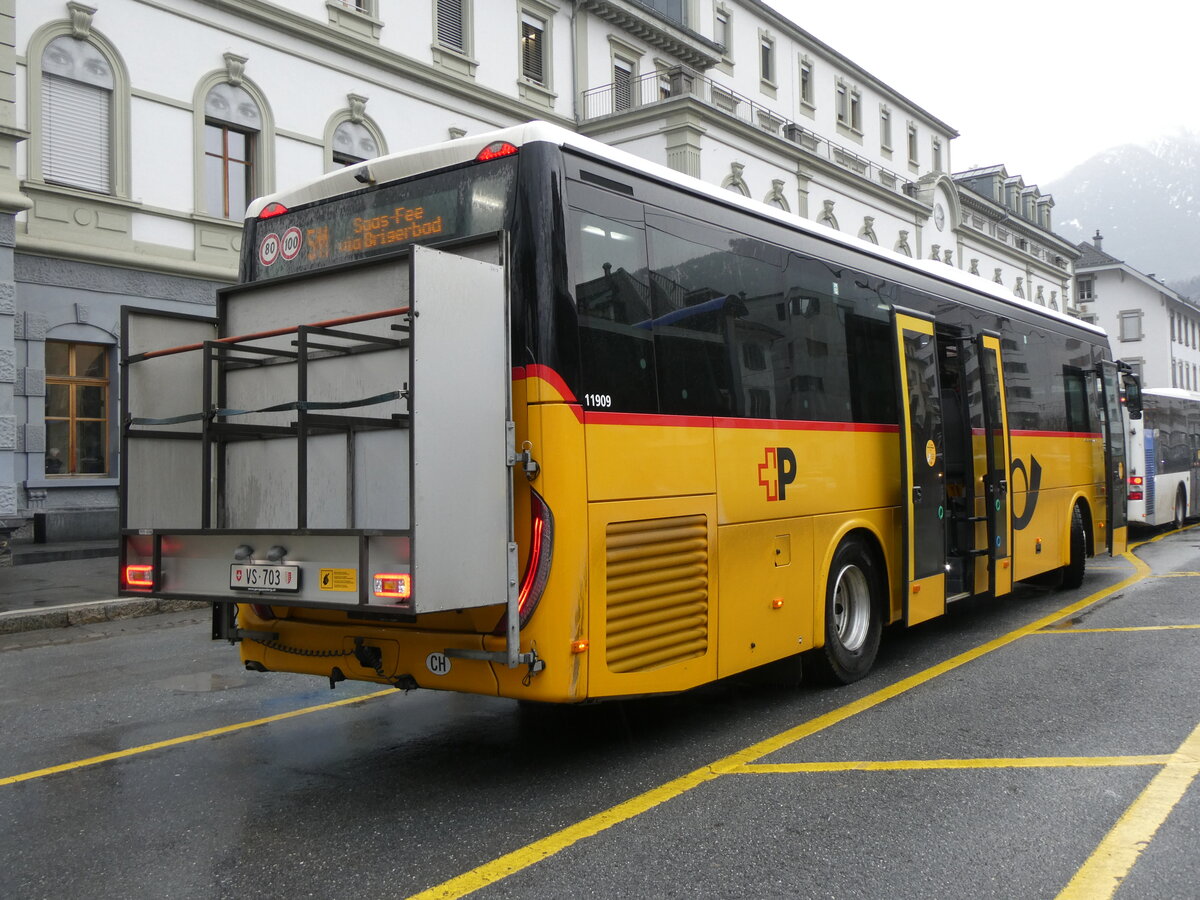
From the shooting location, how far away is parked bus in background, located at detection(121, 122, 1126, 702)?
462cm

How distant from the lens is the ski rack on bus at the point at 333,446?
4.42 meters

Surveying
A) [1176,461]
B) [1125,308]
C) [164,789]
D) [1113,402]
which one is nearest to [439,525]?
[164,789]

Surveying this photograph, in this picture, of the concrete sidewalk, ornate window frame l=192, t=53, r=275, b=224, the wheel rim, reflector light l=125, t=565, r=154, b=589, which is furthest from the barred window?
the wheel rim

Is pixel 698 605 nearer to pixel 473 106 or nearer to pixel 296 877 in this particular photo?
pixel 296 877

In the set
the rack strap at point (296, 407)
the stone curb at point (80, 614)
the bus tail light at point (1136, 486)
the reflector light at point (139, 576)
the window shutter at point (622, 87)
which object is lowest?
the stone curb at point (80, 614)

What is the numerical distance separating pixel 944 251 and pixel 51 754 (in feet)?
138

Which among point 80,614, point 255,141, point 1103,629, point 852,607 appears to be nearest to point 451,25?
point 255,141

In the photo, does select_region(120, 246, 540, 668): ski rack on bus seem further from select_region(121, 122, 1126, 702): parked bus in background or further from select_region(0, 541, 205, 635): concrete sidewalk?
select_region(0, 541, 205, 635): concrete sidewalk

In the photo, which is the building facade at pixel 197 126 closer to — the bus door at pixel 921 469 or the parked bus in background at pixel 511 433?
the parked bus in background at pixel 511 433

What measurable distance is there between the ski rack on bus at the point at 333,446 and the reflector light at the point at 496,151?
641mm

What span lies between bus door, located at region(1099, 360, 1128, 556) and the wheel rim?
633 cm

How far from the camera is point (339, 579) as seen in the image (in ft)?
15.0

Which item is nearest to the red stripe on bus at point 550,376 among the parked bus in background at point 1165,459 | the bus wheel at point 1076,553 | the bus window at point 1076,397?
the bus window at point 1076,397

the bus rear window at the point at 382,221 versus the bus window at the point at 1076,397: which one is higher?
the bus rear window at the point at 382,221
